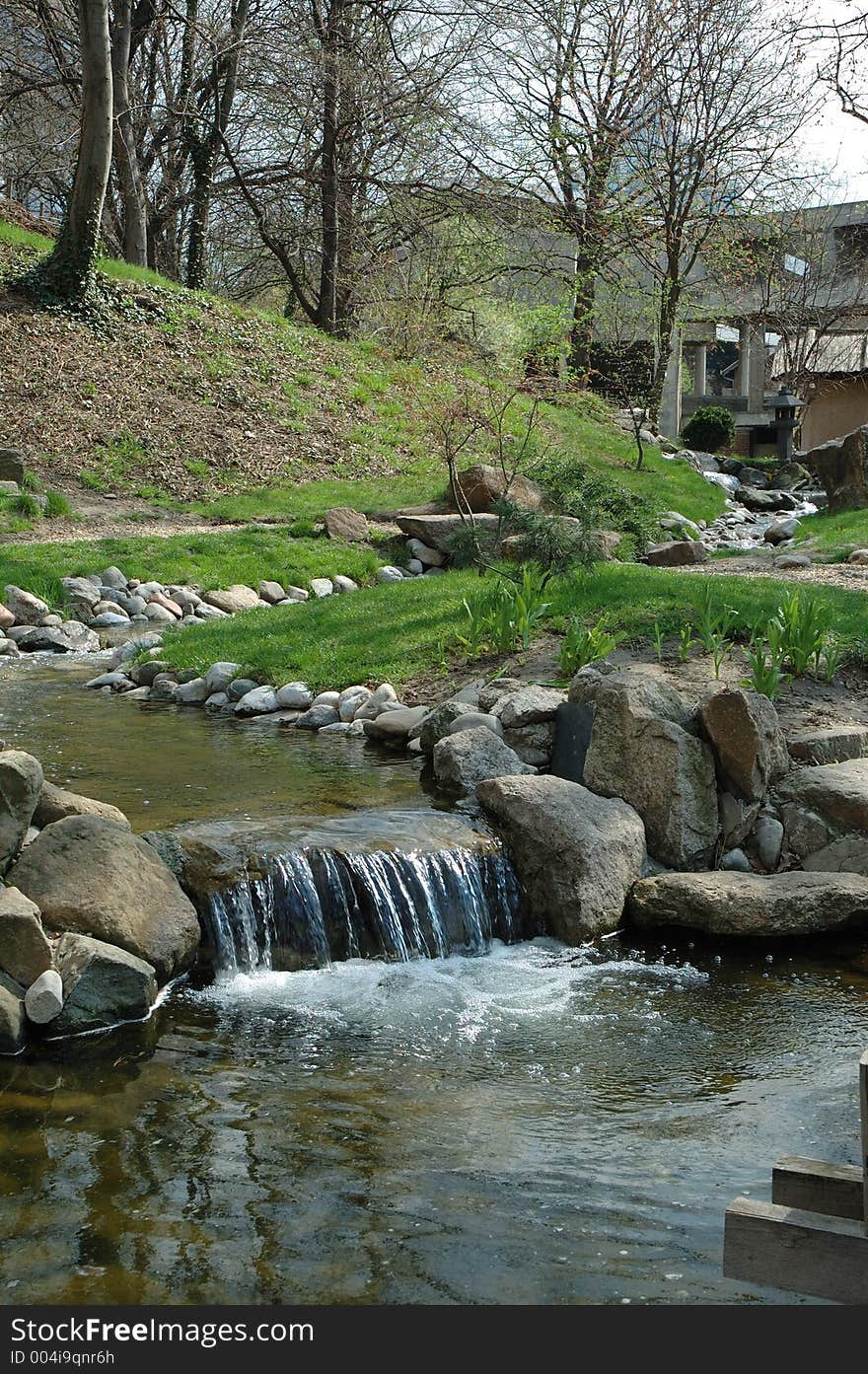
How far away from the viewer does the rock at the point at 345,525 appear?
15.2 m

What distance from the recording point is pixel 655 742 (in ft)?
21.8

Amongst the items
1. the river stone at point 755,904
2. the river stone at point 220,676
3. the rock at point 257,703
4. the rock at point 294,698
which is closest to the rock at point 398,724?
the rock at point 294,698

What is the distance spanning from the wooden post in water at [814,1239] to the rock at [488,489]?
36.9 ft

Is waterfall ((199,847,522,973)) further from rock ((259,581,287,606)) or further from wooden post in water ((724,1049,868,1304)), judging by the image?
rock ((259,581,287,606))

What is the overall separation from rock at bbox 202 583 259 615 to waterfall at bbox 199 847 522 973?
23.3 ft

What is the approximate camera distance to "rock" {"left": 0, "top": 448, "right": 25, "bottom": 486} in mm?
15547

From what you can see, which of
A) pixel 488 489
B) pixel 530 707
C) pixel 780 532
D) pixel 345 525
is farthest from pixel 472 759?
pixel 780 532

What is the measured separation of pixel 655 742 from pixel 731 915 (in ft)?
3.85

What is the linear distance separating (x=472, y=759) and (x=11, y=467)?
10414 millimetres

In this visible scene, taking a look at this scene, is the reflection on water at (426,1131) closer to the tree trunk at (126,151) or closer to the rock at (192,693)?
the rock at (192,693)

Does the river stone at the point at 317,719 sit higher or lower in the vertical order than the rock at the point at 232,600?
lower

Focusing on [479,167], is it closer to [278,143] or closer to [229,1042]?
[278,143]

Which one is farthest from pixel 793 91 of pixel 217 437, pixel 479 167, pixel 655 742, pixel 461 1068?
pixel 461 1068

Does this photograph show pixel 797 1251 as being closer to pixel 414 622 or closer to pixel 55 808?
Result: pixel 55 808
